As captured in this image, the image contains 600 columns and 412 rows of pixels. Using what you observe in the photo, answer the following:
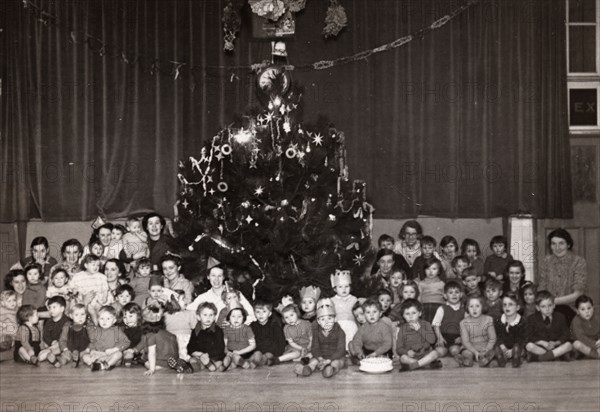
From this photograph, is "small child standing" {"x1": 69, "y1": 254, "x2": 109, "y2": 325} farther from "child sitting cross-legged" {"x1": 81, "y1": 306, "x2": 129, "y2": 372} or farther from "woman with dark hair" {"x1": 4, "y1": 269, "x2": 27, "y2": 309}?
"woman with dark hair" {"x1": 4, "y1": 269, "x2": 27, "y2": 309}

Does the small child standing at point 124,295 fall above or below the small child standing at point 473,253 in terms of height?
below

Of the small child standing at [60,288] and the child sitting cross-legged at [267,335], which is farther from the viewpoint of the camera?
the small child standing at [60,288]

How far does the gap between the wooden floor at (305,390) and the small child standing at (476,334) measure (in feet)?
0.49

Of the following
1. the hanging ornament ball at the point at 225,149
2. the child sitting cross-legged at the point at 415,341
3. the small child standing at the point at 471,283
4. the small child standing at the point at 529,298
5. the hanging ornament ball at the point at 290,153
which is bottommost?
the child sitting cross-legged at the point at 415,341

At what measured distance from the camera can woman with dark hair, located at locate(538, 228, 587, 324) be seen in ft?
23.0

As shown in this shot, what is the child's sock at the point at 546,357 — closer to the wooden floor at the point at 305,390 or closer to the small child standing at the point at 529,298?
the wooden floor at the point at 305,390

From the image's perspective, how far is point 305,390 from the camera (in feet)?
17.8

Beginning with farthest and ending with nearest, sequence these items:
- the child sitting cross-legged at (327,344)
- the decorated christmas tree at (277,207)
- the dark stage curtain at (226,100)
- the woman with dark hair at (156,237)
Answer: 1. the dark stage curtain at (226,100)
2. the woman with dark hair at (156,237)
3. the decorated christmas tree at (277,207)
4. the child sitting cross-legged at (327,344)

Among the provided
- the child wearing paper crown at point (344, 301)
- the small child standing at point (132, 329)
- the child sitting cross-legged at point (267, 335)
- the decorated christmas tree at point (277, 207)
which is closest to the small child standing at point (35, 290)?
the small child standing at point (132, 329)

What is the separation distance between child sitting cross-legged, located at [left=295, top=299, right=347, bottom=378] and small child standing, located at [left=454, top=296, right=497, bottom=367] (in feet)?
2.96

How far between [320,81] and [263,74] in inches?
29.0

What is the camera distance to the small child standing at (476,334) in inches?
243

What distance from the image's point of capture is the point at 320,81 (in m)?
8.27

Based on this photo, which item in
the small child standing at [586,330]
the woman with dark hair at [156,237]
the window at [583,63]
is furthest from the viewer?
the window at [583,63]
